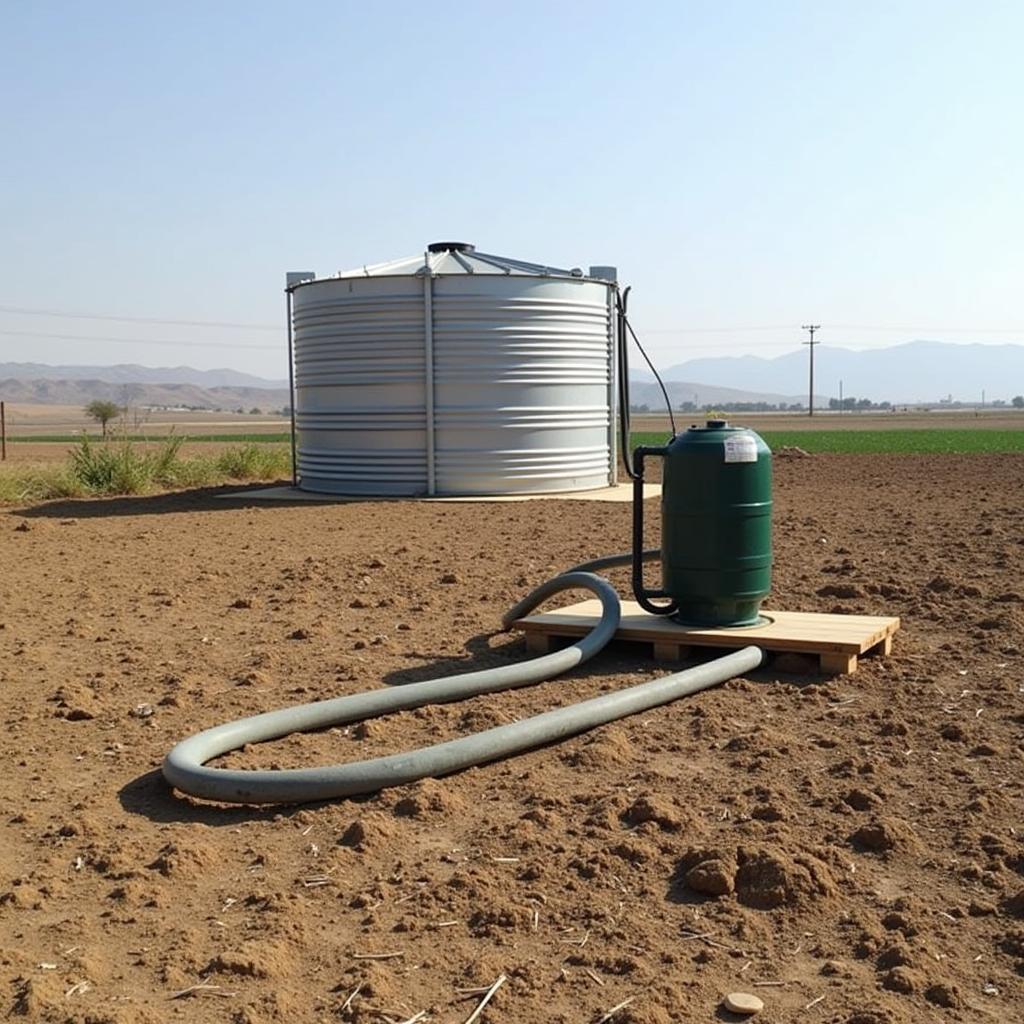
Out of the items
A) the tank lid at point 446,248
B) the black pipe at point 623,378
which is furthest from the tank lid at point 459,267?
the black pipe at point 623,378

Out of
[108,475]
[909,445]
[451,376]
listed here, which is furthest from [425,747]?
[909,445]

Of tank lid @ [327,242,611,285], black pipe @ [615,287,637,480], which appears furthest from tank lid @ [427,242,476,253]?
black pipe @ [615,287,637,480]

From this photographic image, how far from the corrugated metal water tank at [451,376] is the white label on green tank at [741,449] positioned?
9.44 meters

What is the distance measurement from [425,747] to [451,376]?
36.2ft

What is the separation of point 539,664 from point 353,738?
3.61 feet

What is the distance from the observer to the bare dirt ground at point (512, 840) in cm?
312

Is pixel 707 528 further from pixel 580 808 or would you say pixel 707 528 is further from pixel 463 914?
pixel 463 914

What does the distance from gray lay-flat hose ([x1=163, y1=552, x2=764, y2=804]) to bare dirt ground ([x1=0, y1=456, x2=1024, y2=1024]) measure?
81mm

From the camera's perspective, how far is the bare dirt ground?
312 cm

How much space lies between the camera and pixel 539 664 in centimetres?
599

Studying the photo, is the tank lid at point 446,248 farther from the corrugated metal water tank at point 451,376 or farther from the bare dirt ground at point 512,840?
the bare dirt ground at point 512,840

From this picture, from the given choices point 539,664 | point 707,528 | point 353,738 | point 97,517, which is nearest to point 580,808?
point 353,738

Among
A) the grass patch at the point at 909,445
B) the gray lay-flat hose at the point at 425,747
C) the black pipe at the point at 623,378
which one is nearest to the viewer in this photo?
the gray lay-flat hose at the point at 425,747

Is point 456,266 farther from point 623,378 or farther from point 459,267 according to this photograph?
point 623,378
